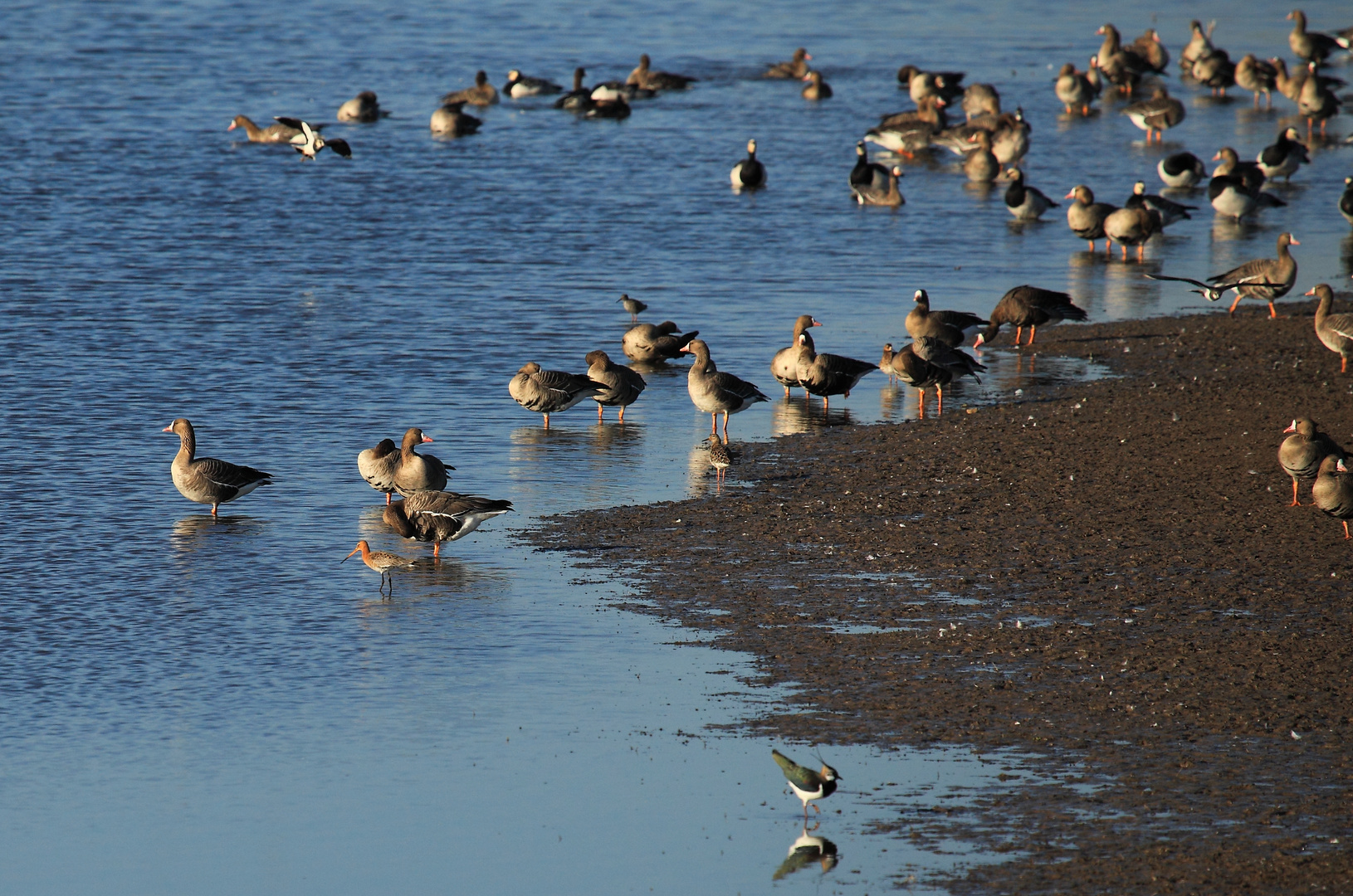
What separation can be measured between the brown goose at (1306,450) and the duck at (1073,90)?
1292 inches

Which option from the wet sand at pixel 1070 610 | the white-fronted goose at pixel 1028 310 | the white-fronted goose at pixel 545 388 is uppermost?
the white-fronted goose at pixel 1028 310

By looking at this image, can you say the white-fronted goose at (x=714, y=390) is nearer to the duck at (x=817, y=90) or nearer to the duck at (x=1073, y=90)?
the duck at (x=1073, y=90)

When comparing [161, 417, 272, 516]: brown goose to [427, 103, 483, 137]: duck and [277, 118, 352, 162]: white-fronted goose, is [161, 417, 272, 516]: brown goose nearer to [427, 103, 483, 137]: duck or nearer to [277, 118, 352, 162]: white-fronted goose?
[277, 118, 352, 162]: white-fronted goose

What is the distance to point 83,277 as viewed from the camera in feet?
85.7

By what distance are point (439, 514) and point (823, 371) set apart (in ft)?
20.2

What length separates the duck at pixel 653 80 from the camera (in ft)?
158

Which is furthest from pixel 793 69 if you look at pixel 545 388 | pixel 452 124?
pixel 545 388

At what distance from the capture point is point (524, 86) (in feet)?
158

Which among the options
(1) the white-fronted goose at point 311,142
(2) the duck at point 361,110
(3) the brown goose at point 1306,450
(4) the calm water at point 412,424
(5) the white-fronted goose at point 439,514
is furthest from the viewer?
(2) the duck at point 361,110

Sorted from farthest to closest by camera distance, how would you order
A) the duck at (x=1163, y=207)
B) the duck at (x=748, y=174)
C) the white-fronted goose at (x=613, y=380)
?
the duck at (x=748, y=174) → the duck at (x=1163, y=207) → the white-fronted goose at (x=613, y=380)

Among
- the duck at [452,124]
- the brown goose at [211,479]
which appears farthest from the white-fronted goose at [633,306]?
the duck at [452,124]

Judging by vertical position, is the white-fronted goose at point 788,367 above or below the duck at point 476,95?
below

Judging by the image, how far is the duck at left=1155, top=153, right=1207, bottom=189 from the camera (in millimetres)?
34219

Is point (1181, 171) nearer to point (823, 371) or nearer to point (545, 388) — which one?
point (823, 371)
